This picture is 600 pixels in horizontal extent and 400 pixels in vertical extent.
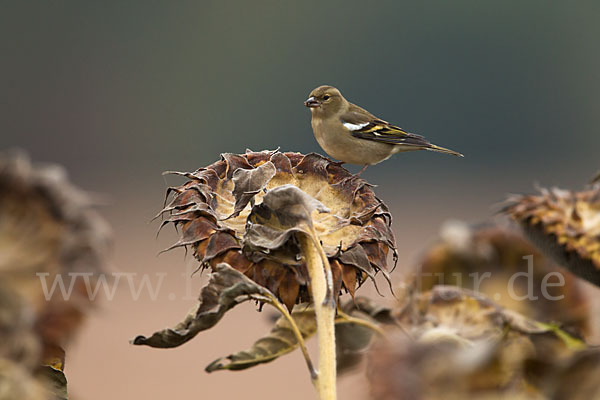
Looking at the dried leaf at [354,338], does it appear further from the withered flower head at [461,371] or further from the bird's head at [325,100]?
the bird's head at [325,100]

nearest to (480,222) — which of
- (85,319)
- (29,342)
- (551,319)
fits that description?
(551,319)

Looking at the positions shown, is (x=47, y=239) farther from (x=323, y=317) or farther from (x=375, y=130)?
(x=375, y=130)

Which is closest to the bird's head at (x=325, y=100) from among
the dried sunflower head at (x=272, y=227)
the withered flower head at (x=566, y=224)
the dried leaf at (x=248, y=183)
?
the withered flower head at (x=566, y=224)

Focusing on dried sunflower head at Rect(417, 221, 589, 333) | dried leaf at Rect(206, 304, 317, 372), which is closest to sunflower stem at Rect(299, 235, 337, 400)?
dried leaf at Rect(206, 304, 317, 372)

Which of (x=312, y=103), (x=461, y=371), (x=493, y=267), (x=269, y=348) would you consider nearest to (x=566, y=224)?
(x=493, y=267)

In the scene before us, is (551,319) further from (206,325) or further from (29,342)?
(29,342)

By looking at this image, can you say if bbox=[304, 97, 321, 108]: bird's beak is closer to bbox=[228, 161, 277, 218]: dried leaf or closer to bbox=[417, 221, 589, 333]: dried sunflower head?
bbox=[417, 221, 589, 333]: dried sunflower head

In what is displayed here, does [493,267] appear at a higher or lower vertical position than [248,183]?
higher
